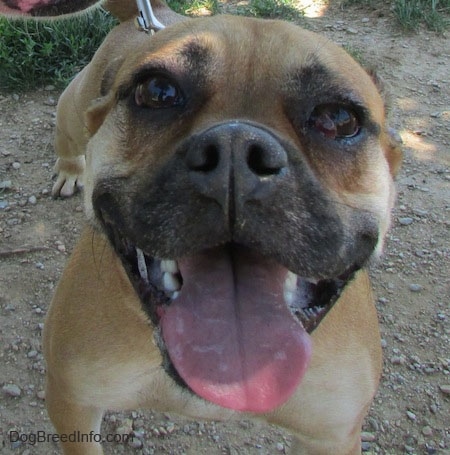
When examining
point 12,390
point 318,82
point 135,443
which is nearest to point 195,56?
point 318,82

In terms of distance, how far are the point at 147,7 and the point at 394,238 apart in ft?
5.98

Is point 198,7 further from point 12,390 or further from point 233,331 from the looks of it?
point 233,331

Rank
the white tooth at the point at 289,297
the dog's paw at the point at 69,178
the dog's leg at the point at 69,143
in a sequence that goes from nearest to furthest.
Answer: the white tooth at the point at 289,297 → the dog's leg at the point at 69,143 → the dog's paw at the point at 69,178

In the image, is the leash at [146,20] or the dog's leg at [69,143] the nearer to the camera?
the leash at [146,20]

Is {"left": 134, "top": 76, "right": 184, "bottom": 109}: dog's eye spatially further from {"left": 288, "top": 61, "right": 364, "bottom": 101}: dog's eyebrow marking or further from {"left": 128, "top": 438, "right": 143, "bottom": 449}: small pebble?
{"left": 128, "top": 438, "right": 143, "bottom": 449}: small pebble

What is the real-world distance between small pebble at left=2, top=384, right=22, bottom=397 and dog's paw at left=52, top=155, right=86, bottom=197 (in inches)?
52.5

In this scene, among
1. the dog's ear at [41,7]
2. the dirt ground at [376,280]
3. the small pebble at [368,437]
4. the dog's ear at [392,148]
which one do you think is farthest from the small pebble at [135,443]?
the dog's ear at [41,7]

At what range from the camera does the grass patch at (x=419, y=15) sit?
5.56 meters

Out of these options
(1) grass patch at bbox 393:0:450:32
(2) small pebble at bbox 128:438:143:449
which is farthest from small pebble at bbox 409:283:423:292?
(1) grass patch at bbox 393:0:450:32

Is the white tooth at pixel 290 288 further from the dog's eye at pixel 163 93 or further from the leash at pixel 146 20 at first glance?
the leash at pixel 146 20

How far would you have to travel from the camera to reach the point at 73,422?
246 cm

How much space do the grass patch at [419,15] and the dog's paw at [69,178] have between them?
2914 millimetres

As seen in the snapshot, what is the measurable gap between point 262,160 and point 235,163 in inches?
2.7

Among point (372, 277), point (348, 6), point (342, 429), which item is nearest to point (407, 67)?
point (348, 6)
